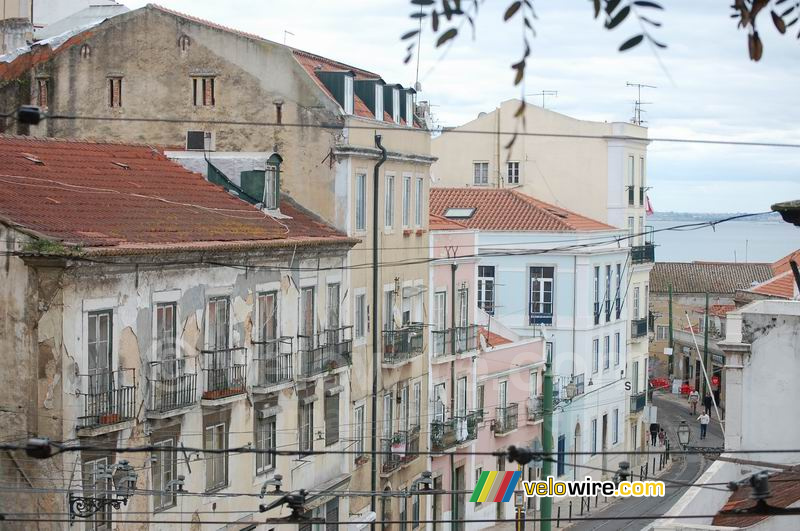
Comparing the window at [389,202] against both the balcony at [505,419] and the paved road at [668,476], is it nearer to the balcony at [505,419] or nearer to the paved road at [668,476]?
the paved road at [668,476]

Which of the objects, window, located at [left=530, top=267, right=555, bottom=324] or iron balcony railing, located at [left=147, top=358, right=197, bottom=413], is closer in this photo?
iron balcony railing, located at [left=147, top=358, right=197, bottom=413]

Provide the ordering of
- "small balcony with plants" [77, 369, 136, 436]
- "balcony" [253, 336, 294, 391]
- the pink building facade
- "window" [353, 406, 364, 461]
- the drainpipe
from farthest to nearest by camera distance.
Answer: the pink building facade
the drainpipe
"window" [353, 406, 364, 461]
"balcony" [253, 336, 294, 391]
"small balcony with plants" [77, 369, 136, 436]

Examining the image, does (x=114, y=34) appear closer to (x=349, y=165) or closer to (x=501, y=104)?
(x=349, y=165)

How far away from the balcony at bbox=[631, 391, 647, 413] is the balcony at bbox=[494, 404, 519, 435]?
51.4ft

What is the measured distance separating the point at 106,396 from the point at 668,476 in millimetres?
36147

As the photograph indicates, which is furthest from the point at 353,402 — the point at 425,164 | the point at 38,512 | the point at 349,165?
the point at 38,512

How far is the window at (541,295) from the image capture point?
5219 centimetres

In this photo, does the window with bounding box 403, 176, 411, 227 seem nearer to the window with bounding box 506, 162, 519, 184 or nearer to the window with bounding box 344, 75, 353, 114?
the window with bounding box 344, 75, 353, 114

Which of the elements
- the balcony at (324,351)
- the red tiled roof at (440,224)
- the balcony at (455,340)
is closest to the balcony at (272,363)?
the balcony at (324,351)

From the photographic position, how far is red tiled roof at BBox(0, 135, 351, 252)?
2306 centimetres

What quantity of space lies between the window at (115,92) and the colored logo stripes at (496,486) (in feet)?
50.5

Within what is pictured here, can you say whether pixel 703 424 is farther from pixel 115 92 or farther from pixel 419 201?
pixel 115 92

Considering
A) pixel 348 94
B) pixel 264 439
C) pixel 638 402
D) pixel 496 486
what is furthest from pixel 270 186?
pixel 638 402

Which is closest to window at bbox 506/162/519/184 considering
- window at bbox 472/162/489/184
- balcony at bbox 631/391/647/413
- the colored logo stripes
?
window at bbox 472/162/489/184
